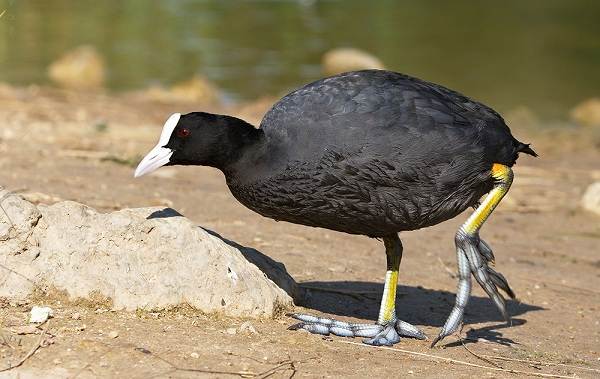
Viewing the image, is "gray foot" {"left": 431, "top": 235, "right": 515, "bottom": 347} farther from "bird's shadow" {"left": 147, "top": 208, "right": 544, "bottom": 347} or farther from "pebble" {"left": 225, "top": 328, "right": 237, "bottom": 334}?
"pebble" {"left": 225, "top": 328, "right": 237, "bottom": 334}

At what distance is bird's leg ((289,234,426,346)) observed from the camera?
5.22 meters

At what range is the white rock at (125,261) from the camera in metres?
4.91

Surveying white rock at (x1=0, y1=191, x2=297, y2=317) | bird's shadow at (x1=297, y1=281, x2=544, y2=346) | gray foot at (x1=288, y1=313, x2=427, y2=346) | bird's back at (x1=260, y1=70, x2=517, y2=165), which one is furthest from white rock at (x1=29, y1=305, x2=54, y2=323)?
bird's shadow at (x1=297, y1=281, x2=544, y2=346)

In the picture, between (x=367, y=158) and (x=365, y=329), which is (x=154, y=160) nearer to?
(x=367, y=158)

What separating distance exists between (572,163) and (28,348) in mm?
8086

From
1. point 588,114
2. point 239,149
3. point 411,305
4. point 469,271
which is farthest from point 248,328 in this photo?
point 588,114

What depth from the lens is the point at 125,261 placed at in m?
4.98

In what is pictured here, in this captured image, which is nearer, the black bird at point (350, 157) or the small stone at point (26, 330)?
the small stone at point (26, 330)

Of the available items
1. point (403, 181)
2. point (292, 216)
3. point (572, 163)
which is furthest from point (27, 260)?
point (572, 163)

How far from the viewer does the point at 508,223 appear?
28.9 ft

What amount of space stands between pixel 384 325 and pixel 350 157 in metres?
0.96

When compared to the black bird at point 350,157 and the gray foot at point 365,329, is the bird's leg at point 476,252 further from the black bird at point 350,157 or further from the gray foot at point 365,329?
the gray foot at point 365,329

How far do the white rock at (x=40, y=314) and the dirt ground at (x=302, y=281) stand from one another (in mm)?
41

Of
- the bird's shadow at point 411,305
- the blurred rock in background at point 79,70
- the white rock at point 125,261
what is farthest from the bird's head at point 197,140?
the blurred rock in background at point 79,70
